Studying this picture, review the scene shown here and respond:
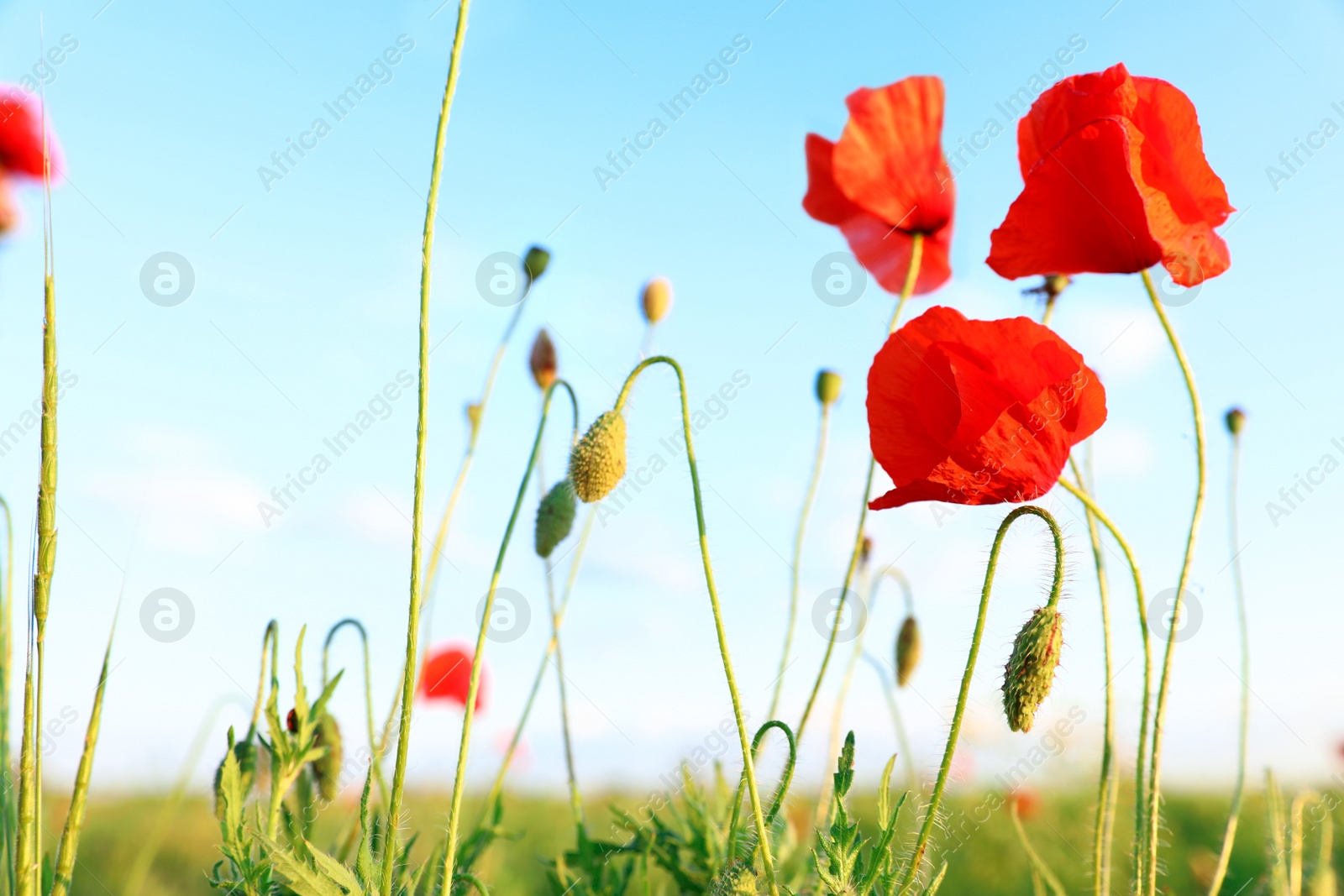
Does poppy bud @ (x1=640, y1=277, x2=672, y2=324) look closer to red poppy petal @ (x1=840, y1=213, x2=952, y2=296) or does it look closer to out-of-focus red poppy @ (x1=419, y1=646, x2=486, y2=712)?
red poppy petal @ (x1=840, y1=213, x2=952, y2=296)

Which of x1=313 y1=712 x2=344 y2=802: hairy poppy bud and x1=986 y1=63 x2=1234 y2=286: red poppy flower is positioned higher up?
x1=986 y1=63 x2=1234 y2=286: red poppy flower

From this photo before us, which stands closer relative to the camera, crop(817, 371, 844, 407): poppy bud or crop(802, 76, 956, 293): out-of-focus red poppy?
crop(802, 76, 956, 293): out-of-focus red poppy

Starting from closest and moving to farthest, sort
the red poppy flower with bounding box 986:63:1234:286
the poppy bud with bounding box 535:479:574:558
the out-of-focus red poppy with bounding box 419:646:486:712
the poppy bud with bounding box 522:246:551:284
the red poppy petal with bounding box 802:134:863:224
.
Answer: the red poppy flower with bounding box 986:63:1234:286, the poppy bud with bounding box 535:479:574:558, the poppy bud with bounding box 522:246:551:284, the red poppy petal with bounding box 802:134:863:224, the out-of-focus red poppy with bounding box 419:646:486:712

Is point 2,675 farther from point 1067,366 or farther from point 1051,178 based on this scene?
point 1051,178

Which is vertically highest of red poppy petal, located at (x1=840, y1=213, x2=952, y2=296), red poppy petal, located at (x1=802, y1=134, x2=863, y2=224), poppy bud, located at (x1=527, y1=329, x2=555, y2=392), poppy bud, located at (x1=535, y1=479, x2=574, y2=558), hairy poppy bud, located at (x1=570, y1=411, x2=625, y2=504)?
red poppy petal, located at (x1=802, y1=134, x2=863, y2=224)

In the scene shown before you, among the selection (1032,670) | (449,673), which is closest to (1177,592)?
(1032,670)

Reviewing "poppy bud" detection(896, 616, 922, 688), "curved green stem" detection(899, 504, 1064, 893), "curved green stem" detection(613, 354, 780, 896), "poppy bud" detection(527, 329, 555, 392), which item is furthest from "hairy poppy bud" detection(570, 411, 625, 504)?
"poppy bud" detection(896, 616, 922, 688)

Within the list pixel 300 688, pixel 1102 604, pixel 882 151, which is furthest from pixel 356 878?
pixel 882 151
